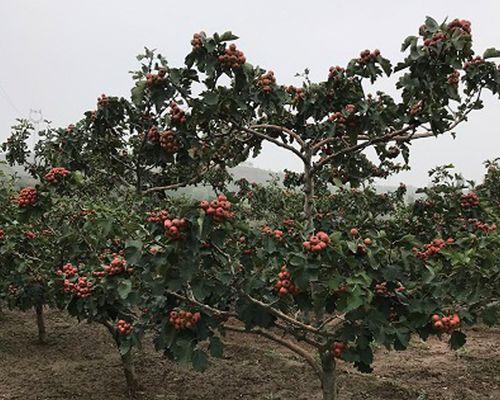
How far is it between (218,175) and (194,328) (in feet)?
22.3

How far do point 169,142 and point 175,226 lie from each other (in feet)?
4.99

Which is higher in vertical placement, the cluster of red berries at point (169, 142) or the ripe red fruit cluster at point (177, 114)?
the ripe red fruit cluster at point (177, 114)

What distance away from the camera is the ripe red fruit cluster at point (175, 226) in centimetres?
284

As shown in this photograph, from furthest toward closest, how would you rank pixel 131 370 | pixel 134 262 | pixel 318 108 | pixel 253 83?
pixel 131 370 < pixel 318 108 < pixel 253 83 < pixel 134 262

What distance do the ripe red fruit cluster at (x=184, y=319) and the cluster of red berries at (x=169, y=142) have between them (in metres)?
1.55

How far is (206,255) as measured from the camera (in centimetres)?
327

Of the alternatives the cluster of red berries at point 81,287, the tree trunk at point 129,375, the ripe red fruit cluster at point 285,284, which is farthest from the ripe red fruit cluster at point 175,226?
the tree trunk at point 129,375

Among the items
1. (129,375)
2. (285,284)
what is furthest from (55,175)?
(129,375)

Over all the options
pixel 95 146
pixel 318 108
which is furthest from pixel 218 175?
pixel 318 108

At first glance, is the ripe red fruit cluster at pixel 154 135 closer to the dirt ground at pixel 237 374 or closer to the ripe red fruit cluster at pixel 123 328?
the ripe red fruit cluster at pixel 123 328

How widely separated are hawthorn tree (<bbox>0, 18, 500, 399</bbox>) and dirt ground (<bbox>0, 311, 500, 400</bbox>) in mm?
2729

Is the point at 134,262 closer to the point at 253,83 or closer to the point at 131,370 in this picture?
the point at 253,83

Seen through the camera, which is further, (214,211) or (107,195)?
(107,195)

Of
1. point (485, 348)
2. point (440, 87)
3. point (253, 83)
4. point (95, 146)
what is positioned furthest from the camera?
point (485, 348)
